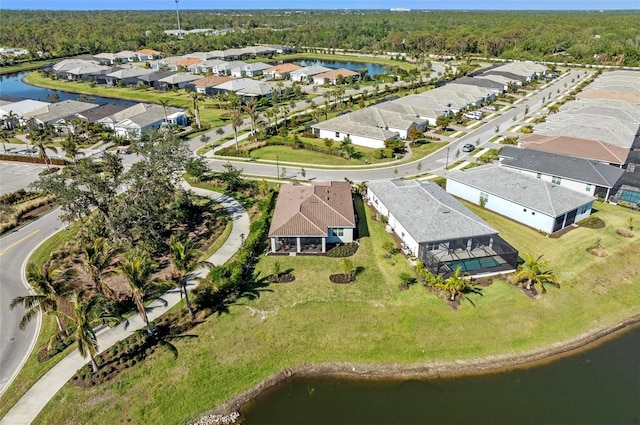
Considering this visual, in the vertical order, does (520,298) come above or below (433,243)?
below

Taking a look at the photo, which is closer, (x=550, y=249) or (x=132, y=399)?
(x=132, y=399)

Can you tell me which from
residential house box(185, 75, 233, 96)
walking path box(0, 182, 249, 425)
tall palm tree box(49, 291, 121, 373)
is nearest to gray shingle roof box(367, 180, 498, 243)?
walking path box(0, 182, 249, 425)

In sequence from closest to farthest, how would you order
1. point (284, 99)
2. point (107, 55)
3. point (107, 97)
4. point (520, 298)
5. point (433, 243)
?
point (520, 298)
point (433, 243)
point (284, 99)
point (107, 97)
point (107, 55)

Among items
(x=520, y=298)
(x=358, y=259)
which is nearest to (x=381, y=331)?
(x=358, y=259)

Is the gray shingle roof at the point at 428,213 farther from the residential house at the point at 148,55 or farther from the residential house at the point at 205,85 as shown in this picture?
the residential house at the point at 148,55

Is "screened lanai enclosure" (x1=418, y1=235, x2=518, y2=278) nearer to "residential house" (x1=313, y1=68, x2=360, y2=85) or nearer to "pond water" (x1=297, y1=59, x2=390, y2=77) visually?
"residential house" (x1=313, y1=68, x2=360, y2=85)

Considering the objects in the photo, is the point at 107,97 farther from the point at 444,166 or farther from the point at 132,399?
the point at 132,399

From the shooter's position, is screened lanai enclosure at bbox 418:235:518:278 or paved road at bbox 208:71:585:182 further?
paved road at bbox 208:71:585:182
